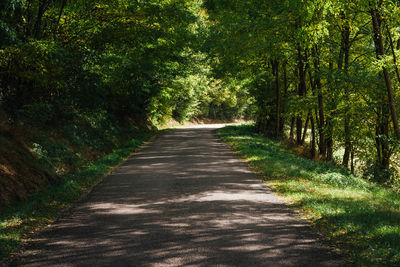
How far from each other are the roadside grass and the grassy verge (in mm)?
5153

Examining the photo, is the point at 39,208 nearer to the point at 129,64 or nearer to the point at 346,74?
the point at 129,64

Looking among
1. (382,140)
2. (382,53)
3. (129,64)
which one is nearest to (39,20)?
(129,64)

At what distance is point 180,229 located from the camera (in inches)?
226

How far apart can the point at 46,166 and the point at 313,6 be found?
8.54 m

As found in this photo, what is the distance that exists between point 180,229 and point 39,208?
3420 millimetres

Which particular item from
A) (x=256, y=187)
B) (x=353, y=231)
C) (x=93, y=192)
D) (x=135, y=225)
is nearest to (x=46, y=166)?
(x=93, y=192)

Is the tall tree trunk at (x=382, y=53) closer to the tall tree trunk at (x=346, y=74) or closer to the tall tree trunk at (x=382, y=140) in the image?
the tall tree trunk at (x=346, y=74)

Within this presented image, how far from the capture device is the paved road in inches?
182

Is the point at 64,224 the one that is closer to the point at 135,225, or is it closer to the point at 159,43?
the point at 135,225

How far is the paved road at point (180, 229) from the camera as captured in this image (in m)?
4.62

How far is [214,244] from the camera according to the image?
508 centimetres

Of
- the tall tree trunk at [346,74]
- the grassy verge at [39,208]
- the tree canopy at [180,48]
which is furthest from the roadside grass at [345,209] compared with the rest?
the grassy verge at [39,208]

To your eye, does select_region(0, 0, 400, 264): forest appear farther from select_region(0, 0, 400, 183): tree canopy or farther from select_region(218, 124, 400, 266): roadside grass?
select_region(218, 124, 400, 266): roadside grass

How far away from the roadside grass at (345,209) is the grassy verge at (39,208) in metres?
5.15
